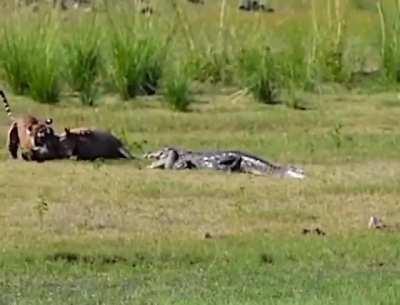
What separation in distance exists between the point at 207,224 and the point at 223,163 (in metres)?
3.15

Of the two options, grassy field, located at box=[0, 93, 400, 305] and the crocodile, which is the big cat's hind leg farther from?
the crocodile

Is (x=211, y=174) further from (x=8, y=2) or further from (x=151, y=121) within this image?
(x=8, y=2)

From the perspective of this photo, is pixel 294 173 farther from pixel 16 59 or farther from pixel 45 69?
pixel 16 59

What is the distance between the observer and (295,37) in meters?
24.1

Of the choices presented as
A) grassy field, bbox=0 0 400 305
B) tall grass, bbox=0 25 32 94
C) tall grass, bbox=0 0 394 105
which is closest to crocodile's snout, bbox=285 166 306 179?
grassy field, bbox=0 0 400 305

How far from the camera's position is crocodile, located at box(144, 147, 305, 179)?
16.0 m

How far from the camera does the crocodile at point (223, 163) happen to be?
1596cm

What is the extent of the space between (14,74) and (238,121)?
149 inches

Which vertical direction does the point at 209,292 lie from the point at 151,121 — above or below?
above

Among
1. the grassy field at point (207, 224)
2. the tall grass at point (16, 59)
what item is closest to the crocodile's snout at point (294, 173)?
the grassy field at point (207, 224)

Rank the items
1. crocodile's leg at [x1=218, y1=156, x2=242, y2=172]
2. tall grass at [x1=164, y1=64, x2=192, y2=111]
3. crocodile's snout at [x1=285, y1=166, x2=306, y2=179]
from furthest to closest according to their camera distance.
A: tall grass at [x1=164, y1=64, x2=192, y2=111]
crocodile's leg at [x1=218, y1=156, x2=242, y2=172]
crocodile's snout at [x1=285, y1=166, x2=306, y2=179]

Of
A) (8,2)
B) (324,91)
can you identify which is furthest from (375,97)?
(8,2)

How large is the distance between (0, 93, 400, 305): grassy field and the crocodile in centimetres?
25

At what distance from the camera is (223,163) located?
1630 centimetres
